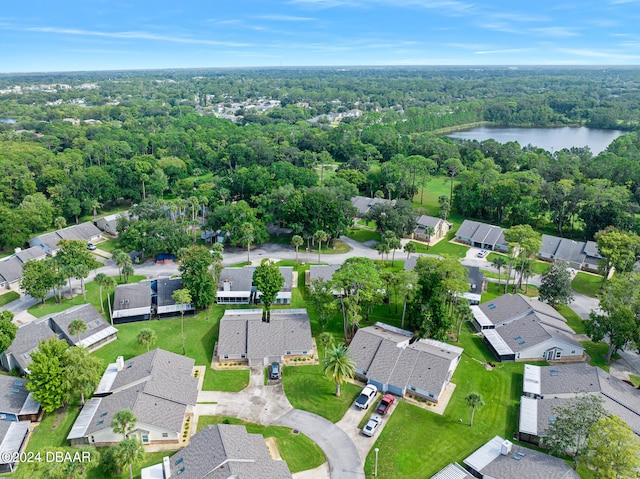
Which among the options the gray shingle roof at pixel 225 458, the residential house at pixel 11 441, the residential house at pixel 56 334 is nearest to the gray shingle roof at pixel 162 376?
the gray shingle roof at pixel 225 458

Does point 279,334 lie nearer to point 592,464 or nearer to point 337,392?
point 337,392

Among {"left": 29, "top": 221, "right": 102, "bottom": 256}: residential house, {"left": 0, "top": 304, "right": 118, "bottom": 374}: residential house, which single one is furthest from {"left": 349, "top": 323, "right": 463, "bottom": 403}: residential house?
{"left": 29, "top": 221, "right": 102, "bottom": 256}: residential house

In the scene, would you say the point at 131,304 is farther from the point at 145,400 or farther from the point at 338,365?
the point at 338,365

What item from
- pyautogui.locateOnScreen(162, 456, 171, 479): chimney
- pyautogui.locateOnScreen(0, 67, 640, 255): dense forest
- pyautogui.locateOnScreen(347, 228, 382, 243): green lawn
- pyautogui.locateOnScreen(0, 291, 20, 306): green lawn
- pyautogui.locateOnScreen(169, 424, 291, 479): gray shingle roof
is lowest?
pyautogui.locateOnScreen(0, 291, 20, 306): green lawn

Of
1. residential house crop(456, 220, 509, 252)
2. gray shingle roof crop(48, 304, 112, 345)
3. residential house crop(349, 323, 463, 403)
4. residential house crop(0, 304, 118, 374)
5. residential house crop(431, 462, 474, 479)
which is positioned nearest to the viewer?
residential house crop(431, 462, 474, 479)

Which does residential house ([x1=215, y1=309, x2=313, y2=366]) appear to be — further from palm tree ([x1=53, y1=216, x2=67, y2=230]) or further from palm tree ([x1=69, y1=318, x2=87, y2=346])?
palm tree ([x1=53, y1=216, x2=67, y2=230])

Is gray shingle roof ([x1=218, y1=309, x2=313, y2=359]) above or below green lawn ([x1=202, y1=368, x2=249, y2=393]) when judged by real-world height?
above
